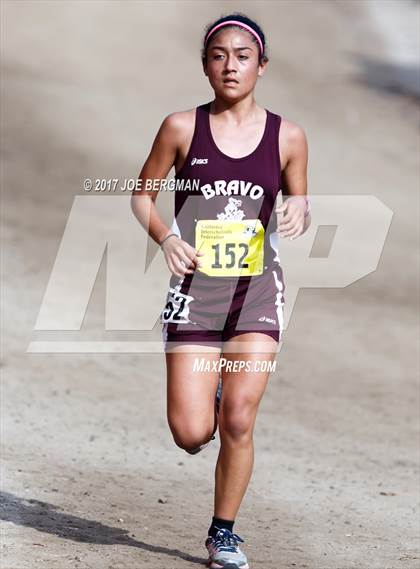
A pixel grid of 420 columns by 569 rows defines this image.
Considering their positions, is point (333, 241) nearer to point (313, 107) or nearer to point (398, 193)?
point (398, 193)

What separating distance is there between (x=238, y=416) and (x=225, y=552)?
0.57m

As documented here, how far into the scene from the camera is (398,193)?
17.4m

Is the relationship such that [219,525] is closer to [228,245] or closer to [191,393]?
[191,393]

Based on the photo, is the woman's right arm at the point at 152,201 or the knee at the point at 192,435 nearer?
the woman's right arm at the point at 152,201

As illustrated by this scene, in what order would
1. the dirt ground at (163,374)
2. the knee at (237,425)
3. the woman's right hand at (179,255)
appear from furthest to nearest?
the dirt ground at (163,374)
the knee at (237,425)
the woman's right hand at (179,255)

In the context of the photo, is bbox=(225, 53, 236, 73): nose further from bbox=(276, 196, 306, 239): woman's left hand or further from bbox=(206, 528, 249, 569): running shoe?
bbox=(206, 528, 249, 569): running shoe

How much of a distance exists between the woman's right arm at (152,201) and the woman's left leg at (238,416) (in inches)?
16.5

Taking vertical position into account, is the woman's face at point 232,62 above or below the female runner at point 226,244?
above

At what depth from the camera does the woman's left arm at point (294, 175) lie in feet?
17.4

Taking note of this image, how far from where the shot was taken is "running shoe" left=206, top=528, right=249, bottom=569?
533 cm

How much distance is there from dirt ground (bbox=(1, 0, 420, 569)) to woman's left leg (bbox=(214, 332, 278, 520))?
433 mm

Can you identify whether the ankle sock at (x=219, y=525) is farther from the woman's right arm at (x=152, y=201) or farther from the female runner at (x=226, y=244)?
the woman's right arm at (x=152, y=201)

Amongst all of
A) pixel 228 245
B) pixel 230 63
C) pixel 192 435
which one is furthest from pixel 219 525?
pixel 230 63

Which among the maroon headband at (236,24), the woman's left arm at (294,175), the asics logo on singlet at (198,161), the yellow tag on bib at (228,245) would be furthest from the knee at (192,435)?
the maroon headband at (236,24)
